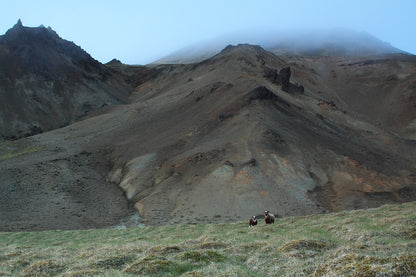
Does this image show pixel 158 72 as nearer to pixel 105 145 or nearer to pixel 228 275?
pixel 105 145

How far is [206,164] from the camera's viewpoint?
38.4m

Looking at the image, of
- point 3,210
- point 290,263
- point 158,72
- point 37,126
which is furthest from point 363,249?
point 158,72

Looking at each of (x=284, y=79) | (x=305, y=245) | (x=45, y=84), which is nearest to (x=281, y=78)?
(x=284, y=79)

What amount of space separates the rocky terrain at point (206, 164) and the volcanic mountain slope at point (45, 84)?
17521 millimetres

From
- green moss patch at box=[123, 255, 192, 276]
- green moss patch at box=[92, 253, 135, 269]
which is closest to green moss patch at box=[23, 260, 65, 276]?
green moss patch at box=[92, 253, 135, 269]

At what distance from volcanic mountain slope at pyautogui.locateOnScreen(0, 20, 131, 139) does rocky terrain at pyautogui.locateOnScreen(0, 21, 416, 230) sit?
17521 millimetres

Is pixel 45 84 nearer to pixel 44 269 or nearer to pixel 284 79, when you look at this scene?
pixel 284 79

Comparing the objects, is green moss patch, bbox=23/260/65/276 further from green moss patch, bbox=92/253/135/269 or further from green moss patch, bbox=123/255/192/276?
green moss patch, bbox=123/255/192/276

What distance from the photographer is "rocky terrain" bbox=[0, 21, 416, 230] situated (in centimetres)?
3306

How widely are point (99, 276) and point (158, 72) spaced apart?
98.5 meters

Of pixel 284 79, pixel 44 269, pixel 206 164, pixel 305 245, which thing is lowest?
pixel 206 164

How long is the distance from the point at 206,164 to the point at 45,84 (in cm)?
5368

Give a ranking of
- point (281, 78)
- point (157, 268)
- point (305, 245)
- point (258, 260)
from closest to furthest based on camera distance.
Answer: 1. point (157, 268)
2. point (258, 260)
3. point (305, 245)
4. point (281, 78)

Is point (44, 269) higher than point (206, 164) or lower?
higher
